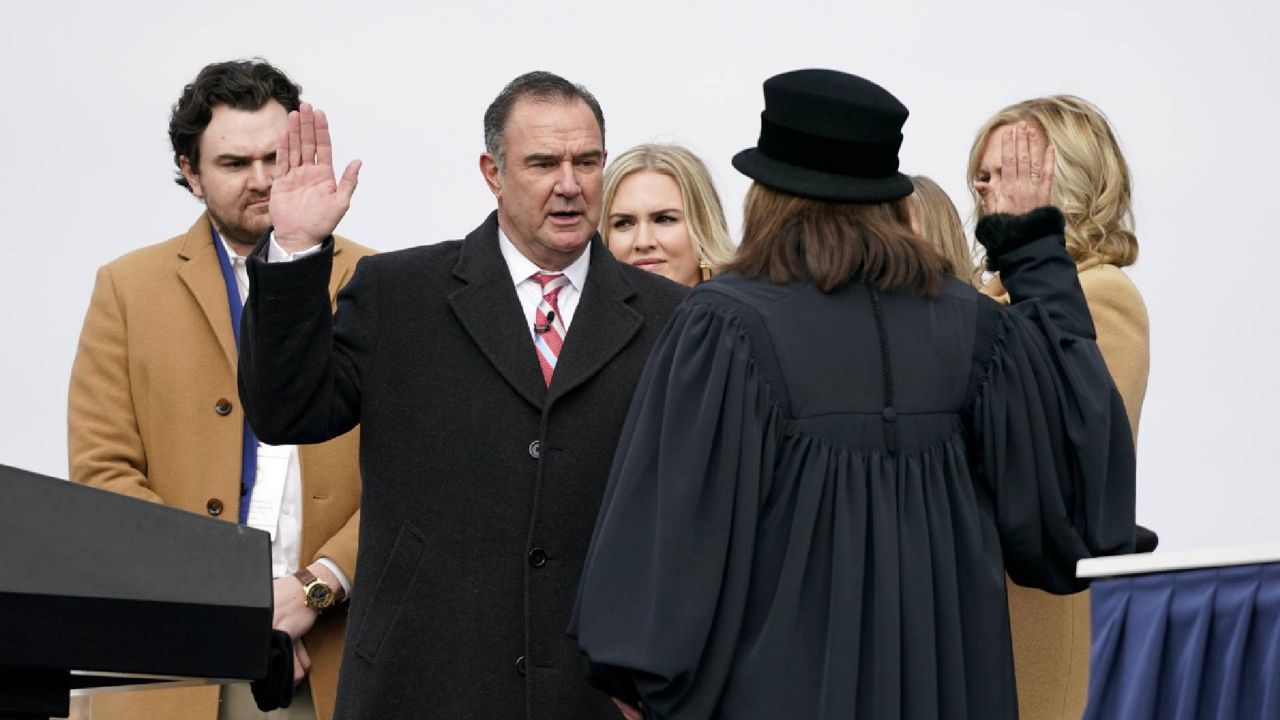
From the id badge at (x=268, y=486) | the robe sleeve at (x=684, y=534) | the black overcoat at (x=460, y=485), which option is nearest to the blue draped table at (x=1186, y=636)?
the robe sleeve at (x=684, y=534)

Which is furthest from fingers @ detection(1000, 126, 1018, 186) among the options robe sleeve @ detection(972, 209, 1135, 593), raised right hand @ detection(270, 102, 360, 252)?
raised right hand @ detection(270, 102, 360, 252)

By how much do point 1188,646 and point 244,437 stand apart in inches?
77.9

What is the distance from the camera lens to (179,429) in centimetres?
373

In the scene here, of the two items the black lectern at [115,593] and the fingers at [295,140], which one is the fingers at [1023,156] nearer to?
the fingers at [295,140]

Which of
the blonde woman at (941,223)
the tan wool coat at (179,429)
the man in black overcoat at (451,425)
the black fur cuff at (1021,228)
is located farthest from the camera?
the blonde woman at (941,223)

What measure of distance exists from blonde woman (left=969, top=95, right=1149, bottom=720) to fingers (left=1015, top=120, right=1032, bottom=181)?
42 cm

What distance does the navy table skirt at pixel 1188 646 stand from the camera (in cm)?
234

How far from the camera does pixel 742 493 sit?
101 inches

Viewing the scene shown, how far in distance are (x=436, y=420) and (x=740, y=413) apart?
727 mm

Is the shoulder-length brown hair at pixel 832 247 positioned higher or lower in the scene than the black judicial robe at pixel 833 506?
higher

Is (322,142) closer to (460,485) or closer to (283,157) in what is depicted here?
(283,157)

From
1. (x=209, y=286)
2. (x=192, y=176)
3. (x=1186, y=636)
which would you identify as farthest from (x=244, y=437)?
(x=1186, y=636)

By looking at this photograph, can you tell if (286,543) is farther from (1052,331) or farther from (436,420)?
(1052,331)

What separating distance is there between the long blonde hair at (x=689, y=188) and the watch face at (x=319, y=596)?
4.04 feet
